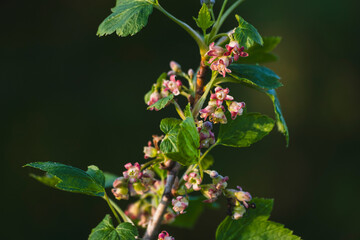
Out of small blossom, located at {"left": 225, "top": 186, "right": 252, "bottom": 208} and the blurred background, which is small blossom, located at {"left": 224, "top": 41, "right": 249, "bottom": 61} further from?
the blurred background

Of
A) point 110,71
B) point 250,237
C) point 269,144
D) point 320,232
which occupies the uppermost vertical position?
point 250,237

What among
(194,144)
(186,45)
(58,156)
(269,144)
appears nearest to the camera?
(194,144)

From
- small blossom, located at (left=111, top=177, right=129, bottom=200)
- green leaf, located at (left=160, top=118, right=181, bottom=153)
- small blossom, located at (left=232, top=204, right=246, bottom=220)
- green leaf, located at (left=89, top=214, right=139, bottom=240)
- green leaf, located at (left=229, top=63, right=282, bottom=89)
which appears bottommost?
small blossom, located at (left=232, top=204, right=246, bottom=220)

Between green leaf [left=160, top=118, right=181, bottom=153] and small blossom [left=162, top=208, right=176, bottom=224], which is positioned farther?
small blossom [left=162, top=208, right=176, bottom=224]

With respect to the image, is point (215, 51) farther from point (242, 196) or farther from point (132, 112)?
point (132, 112)

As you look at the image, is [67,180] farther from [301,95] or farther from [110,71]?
[301,95]

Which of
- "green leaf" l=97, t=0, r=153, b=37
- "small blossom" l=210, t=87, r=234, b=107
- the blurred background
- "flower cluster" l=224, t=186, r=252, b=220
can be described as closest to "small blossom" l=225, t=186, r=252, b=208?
"flower cluster" l=224, t=186, r=252, b=220

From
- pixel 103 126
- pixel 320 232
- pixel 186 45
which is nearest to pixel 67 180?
pixel 103 126

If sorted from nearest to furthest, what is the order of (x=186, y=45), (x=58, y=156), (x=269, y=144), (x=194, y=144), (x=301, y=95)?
1. (x=194, y=144)
2. (x=58, y=156)
3. (x=186, y=45)
4. (x=269, y=144)
5. (x=301, y=95)

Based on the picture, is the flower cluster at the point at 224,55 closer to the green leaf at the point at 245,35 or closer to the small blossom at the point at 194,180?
the green leaf at the point at 245,35
